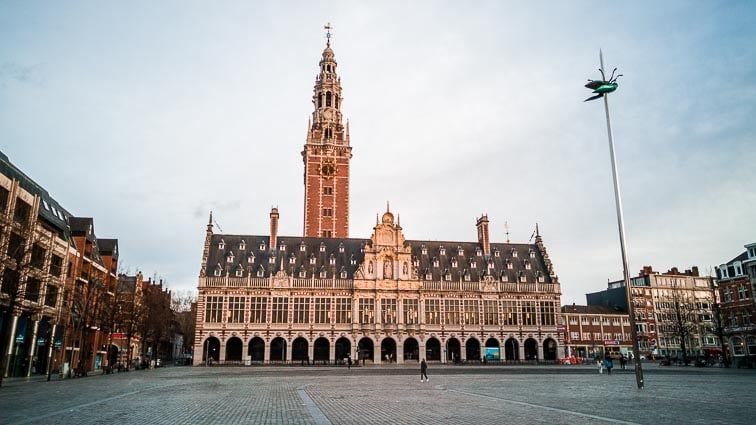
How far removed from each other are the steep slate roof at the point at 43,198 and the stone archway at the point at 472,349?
52.0 metres

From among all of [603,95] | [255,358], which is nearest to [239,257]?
[255,358]

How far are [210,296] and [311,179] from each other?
1153 inches

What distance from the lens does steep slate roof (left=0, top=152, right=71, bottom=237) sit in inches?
1561

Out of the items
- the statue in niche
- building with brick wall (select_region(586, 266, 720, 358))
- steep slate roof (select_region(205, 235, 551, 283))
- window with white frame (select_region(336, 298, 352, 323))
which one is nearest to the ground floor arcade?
window with white frame (select_region(336, 298, 352, 323))

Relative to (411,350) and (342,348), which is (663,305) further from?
(342,348)

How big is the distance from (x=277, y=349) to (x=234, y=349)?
5.70 m

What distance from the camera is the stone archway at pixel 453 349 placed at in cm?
7589

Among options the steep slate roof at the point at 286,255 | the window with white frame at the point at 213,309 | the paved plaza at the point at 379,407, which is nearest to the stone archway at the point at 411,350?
the steep slate roof at the point at 286,255

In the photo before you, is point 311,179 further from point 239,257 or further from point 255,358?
point 255,358

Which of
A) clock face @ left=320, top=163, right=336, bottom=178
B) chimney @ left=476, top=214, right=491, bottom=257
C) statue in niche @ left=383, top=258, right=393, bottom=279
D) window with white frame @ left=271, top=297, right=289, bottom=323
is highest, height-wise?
clock face @ left=320, top=163, right=336, bottom=178

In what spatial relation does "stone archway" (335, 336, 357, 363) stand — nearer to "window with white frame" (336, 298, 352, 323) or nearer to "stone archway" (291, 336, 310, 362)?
"window with white frame" (336, 298, 352, 323)

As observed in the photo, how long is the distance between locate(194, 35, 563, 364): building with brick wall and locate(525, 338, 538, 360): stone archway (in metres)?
0.17

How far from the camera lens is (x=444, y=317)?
249 feet

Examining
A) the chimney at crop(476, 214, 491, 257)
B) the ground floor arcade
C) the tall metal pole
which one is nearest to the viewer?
the tall metal pole
